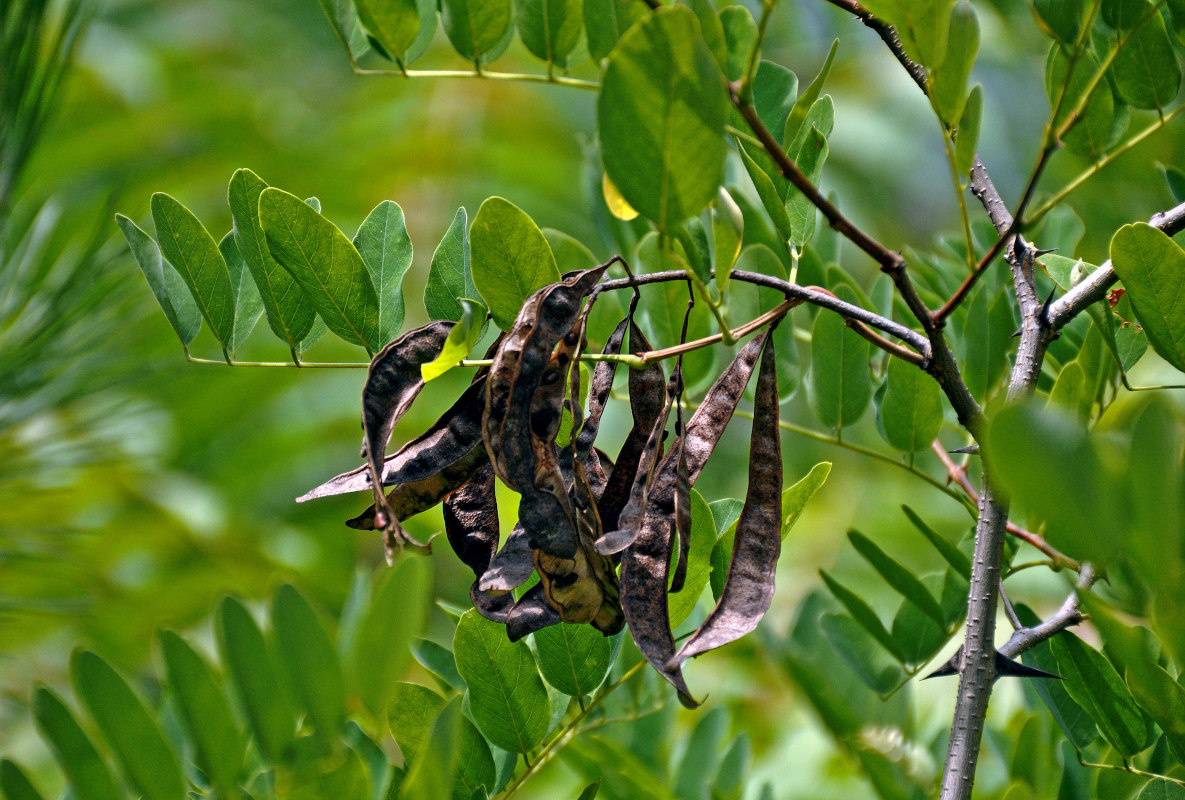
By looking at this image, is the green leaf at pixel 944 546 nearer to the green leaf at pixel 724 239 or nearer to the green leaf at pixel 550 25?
the green leaf at pixel 724 239

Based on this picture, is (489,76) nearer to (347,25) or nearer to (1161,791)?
(347,25)

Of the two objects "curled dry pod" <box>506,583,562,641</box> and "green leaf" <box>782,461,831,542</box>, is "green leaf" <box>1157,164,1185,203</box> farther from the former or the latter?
"curled dry pod" <box>506,583,562,641</box>

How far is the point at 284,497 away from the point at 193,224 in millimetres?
1424

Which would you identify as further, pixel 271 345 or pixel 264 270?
pixel 271 345

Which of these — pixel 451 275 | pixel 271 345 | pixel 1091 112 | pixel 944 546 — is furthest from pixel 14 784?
pixel 271 345

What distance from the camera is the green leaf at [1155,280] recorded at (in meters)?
0.30

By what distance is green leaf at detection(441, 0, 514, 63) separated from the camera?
1.39ft

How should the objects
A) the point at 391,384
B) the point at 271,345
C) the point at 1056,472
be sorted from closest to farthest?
the point at 1056,472
the point at 391,384
the point at 271,345

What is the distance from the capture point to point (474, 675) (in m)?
0.35

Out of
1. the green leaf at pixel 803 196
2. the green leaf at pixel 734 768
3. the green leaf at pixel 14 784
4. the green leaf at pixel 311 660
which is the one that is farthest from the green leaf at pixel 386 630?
the green leaf at pixel 734 768

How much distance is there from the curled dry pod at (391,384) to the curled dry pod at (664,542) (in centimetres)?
8

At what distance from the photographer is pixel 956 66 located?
0.29 m

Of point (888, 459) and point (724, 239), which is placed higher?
point (724, 239)

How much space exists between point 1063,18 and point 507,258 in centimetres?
20
